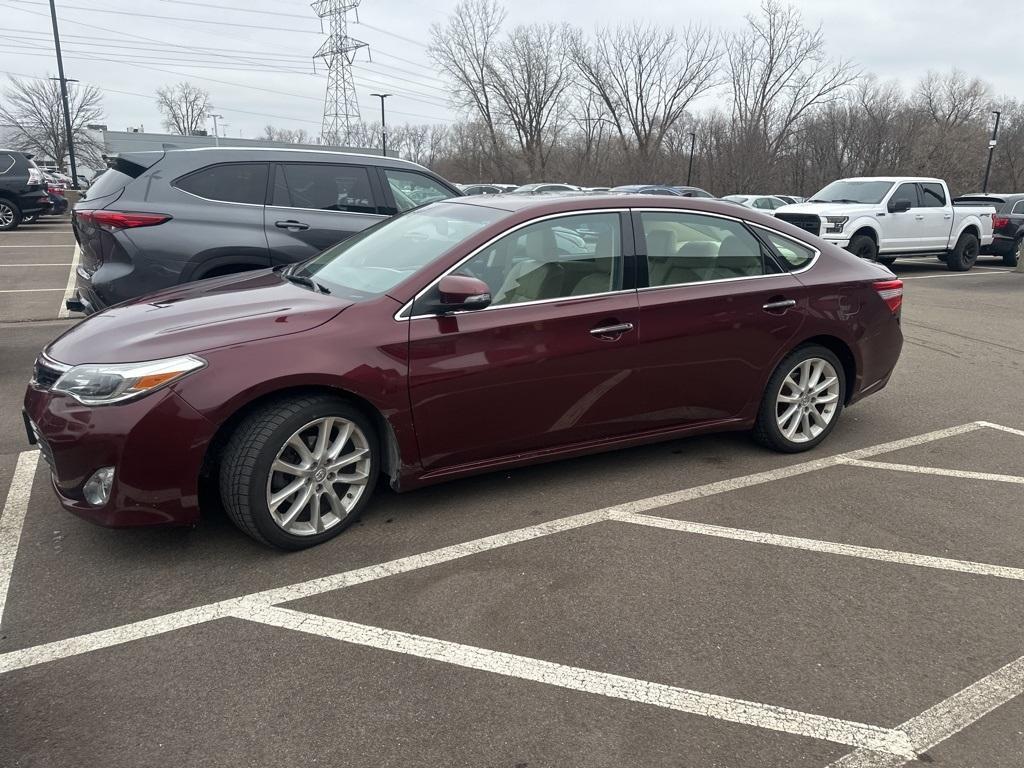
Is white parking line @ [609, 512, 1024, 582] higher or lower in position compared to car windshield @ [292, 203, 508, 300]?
lower

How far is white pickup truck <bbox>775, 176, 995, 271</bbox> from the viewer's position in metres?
13.7

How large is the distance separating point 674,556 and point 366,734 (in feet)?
5.44

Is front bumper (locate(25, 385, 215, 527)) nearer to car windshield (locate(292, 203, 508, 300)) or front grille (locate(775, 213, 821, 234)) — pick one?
car windshield (locate(292, 203, 508, 300))

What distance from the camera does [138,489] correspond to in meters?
3.11

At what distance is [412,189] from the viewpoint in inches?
281

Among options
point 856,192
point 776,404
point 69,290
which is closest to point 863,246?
point 856,192

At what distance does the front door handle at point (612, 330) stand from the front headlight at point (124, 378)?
74.0 inches

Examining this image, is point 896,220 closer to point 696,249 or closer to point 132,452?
point 696,249

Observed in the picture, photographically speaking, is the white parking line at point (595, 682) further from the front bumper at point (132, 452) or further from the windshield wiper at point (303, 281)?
the windshield wiper at point (303, 281)

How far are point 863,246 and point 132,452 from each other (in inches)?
544

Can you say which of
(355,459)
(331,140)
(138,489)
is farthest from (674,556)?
(331,140)

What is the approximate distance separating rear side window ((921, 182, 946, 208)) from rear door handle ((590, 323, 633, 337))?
13580mm

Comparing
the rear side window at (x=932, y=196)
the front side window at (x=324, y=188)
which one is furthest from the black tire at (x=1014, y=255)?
the front side window at (x=324, y=188)

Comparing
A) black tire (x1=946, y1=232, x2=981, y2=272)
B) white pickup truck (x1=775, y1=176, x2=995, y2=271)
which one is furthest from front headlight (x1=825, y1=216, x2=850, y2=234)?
black tire (x1=946, y1=232, x2=981, y2=272)
